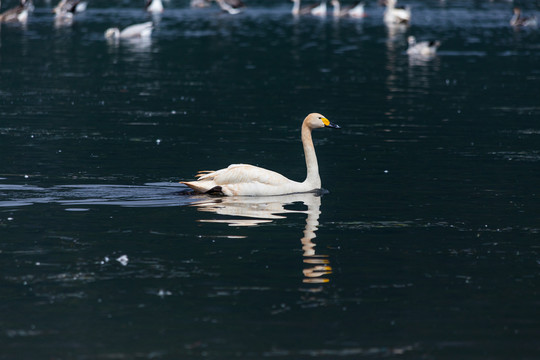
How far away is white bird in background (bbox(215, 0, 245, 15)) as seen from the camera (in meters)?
83.0

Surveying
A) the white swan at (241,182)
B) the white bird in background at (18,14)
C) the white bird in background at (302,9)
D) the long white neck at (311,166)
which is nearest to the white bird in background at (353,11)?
the white bird in background at (302,9)

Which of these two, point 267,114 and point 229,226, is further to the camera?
point 267,114

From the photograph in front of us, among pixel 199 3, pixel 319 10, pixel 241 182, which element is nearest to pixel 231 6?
pixel 319 10

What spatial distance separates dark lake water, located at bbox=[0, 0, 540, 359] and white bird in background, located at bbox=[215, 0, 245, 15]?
4246 centimetres

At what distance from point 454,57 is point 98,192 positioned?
34.9m

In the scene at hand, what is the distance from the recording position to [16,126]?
90.1 feet

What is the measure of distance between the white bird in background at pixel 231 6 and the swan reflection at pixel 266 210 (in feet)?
214

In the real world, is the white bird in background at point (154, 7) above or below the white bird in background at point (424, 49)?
below

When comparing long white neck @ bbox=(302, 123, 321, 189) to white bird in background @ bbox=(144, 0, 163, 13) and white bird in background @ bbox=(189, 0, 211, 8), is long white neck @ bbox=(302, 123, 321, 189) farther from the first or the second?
white bird in background @ bbox=(189, 0, 211, 8)

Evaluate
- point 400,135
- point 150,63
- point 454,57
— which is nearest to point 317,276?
point 400,135

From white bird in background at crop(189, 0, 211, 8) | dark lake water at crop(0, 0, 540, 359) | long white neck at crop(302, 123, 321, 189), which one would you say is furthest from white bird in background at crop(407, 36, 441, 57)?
white bird in background at crop(189, 0, 211, 8)

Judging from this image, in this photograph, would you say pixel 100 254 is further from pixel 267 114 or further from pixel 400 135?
pixel 267 114

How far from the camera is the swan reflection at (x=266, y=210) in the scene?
15573 mm

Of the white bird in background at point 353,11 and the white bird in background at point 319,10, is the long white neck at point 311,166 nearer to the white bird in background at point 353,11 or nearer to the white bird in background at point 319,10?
the white bird in background at point 353,11
